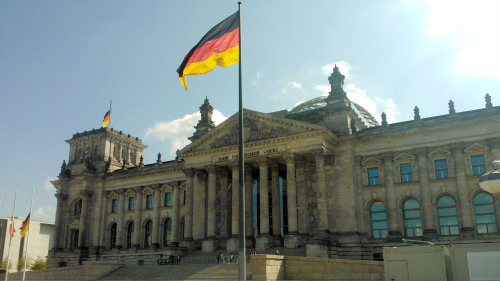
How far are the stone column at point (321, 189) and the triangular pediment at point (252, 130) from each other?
101 inches

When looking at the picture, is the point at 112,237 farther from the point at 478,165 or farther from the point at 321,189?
the point at 478,165

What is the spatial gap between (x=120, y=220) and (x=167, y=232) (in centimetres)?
752

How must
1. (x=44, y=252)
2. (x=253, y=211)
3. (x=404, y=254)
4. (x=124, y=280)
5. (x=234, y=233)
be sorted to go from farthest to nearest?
(x=44, y=252) < (x=253, y=211) < (x=234, y=233) < (x=124, y=280) < (x=404, y=254)

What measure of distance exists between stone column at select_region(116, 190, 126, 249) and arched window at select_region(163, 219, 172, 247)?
659cm

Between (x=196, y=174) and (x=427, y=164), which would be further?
(x=196, y=174)

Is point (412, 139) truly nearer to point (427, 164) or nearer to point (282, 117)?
point (427, 164)

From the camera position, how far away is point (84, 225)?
211ft

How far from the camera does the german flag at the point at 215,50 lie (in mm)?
22000

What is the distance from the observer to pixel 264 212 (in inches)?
1805

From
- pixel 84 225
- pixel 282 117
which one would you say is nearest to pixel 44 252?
pixel 84 225

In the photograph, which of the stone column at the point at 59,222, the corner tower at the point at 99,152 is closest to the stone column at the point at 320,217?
the corner tower at the point at 99,152

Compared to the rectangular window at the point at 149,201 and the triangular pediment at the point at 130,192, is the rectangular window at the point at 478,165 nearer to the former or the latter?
the rectangular window at the point at 149,201

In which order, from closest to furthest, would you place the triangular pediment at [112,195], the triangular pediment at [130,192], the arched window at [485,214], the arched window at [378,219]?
the arched window at [485,214], the arched window at [378,219], the triangular pediment at [130,192], the triangular pediment at [112,195]

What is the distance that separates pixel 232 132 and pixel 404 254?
30845 millimetres
